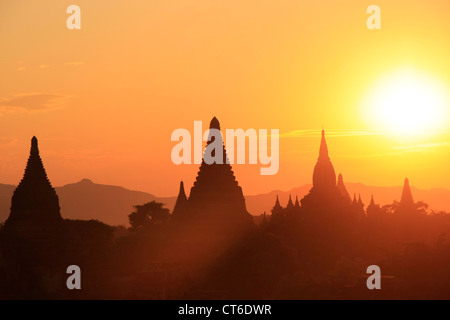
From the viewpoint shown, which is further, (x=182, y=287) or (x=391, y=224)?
(x=391, y=224)

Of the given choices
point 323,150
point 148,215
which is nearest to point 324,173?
point 323,150

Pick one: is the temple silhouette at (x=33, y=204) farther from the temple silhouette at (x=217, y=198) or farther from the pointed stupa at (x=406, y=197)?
the pointed stupa at (x=406, y=197)

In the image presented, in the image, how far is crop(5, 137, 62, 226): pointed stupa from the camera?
7456 cm

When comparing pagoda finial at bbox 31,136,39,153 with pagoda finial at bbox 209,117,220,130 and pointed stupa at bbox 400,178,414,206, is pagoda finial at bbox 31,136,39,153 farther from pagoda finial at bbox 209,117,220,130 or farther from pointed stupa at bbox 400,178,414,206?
pointed stupa at bbox 400,178,414,206

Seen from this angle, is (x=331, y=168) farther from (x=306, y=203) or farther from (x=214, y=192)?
(x=214, y=192)

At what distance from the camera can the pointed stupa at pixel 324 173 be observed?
123750 millimetres

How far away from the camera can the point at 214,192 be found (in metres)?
79.2

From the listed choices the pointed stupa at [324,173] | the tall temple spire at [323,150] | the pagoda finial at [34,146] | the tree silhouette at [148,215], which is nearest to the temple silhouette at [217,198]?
the pagoda finial at [34,146]

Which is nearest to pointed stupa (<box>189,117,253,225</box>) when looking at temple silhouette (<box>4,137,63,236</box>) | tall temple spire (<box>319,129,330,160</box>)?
temple silhouette (<box>4,137,63,236</box>)

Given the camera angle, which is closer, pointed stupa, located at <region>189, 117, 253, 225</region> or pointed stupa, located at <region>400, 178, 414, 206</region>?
pointed stupa, located at <region>189, 117, 253, 225</region>

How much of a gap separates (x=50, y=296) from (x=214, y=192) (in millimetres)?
15122

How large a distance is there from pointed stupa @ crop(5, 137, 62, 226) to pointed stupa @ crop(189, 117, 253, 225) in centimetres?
983

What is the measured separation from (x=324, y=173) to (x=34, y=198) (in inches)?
2188
